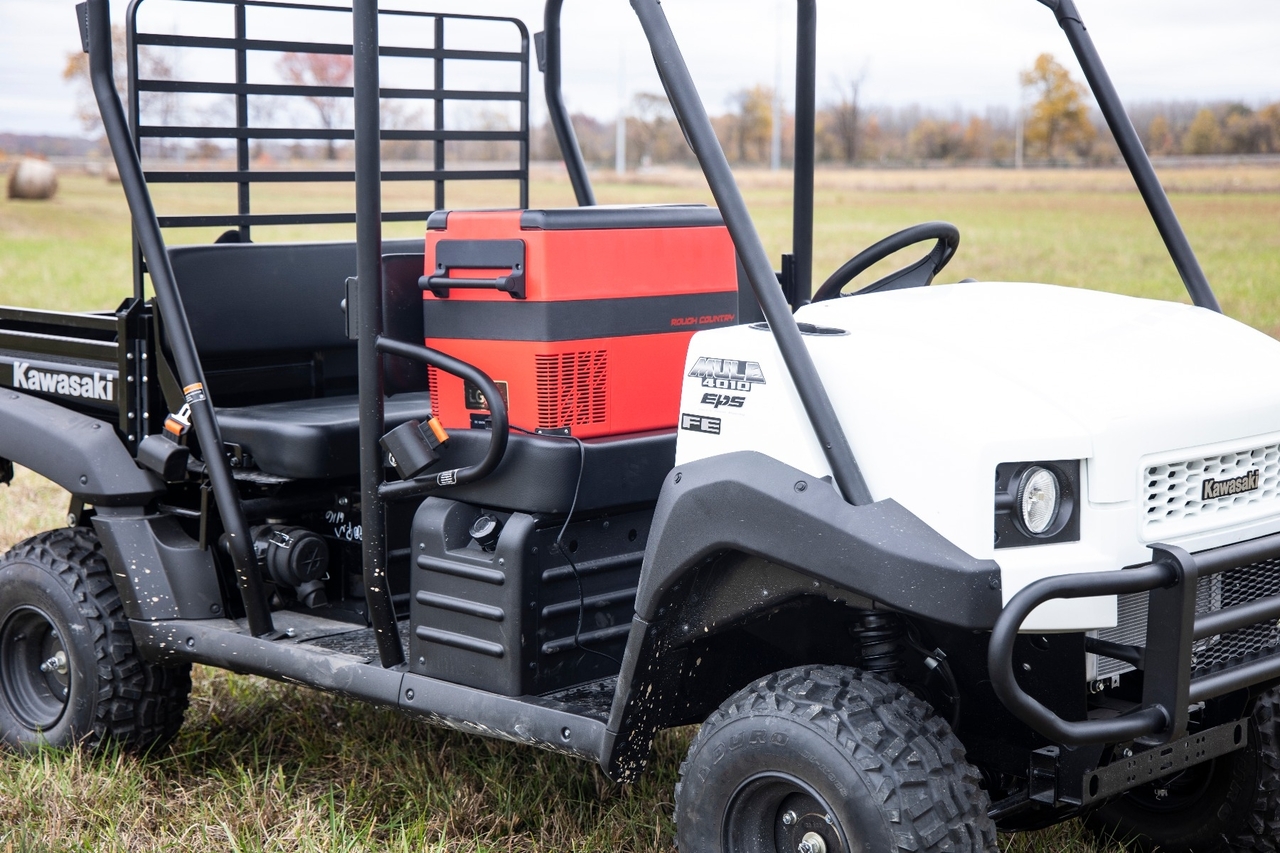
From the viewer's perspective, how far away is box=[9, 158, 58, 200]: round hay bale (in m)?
30.6

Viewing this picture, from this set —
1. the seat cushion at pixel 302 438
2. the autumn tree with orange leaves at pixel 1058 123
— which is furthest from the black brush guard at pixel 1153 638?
the autumn tree with orange leaves at pixel 1058 123

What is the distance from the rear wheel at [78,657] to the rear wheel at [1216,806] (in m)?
2.22

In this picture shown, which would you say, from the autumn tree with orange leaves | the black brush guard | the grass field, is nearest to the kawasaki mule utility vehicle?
the black brush guard

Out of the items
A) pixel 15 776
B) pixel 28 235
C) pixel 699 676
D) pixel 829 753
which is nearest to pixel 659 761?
pixel 699 676

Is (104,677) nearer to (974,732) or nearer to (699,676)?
(699,676)

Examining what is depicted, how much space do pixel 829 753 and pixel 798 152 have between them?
5.70 ft

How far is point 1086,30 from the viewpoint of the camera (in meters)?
2.81

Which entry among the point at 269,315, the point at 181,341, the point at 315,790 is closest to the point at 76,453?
the point at 181,341

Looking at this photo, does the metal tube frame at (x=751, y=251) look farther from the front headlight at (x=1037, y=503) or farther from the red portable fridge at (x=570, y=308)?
the red portable fridge at (x=570, y=308)

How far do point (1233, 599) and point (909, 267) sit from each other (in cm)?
102

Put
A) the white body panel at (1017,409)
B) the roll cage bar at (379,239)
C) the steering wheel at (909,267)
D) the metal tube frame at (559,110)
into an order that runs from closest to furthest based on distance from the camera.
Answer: the white body panel at (1017,409), the roll cage bar at (379,239), the steering wheel at (909,267), the metal tube frame at (559,110)

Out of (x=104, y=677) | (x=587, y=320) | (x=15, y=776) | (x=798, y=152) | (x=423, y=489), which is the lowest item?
(x=15, y=776)

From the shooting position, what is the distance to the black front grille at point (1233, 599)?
2305mm

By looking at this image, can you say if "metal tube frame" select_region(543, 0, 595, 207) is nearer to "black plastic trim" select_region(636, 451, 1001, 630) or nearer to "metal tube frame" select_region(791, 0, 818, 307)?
"metal tube frame" select_region(791, 0, 818, 307)
